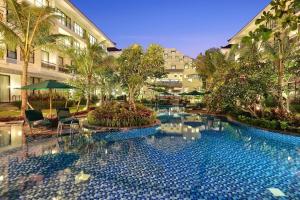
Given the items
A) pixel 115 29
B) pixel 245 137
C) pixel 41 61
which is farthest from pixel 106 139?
pixel 115 29

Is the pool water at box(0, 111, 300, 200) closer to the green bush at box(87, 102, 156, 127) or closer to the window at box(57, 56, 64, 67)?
the green bush at box(87, 102, 156, 127)

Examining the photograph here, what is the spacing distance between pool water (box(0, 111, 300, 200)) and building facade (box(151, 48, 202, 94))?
4449 cm

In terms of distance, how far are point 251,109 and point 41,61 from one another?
911 inches

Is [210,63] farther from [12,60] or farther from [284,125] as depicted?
[12,60]

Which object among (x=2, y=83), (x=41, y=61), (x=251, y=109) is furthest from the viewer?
(x=41, y=61)

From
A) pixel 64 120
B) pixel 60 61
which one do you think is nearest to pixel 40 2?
pixel 60 61

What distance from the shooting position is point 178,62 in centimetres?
6209

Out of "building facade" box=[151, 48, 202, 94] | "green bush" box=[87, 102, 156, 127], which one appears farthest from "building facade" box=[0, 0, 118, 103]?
"building facade" box=[151, 48, 202, 94]

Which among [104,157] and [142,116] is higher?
[142,116]

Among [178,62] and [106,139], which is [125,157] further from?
[178,62]

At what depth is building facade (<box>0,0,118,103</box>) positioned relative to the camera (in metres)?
22.6

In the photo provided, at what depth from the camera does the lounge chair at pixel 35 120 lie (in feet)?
37.2

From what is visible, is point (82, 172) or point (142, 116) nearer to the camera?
point (82, 172)

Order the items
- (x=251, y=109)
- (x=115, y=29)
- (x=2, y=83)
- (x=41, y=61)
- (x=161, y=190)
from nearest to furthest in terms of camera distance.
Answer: (x=161, y=190) < (x=251, y=109) < (x=2, y=83) < (x=41, y=61) < (x=115, y=29)
